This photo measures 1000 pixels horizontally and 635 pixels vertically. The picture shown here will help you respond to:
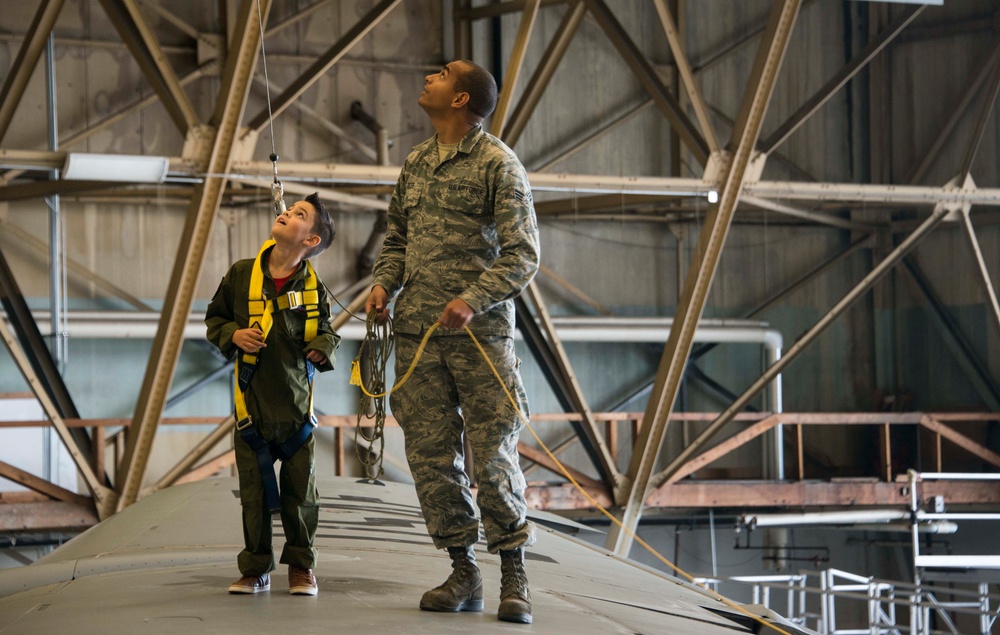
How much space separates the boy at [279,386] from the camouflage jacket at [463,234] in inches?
10.2

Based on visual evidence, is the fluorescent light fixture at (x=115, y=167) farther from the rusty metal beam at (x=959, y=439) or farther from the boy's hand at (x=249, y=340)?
the rusty metal beam at (x=959, y=439)

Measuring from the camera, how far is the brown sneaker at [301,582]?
3.73 m

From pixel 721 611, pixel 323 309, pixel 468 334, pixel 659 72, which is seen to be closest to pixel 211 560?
pixel 323 309

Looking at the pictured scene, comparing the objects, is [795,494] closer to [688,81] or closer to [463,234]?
[688,81]

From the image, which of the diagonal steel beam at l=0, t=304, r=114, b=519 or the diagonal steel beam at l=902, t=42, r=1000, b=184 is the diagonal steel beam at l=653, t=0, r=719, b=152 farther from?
the diagonal steel beam at l=902, t=42, r=1000, b=184

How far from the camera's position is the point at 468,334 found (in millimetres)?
3619

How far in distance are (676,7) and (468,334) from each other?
12912 millimetres

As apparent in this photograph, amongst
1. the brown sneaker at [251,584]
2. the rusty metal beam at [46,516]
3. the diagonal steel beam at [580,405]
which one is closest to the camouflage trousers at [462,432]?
the brown sneaker at [251,584]

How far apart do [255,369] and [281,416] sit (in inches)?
6.7

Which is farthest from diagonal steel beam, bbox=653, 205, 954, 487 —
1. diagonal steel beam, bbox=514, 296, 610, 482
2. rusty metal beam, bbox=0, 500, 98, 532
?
rusty metal beam, bbox=0, 500, 98, 532

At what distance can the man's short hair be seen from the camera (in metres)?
3.72

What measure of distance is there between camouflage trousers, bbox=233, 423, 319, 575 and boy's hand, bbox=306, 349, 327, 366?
0.26 metres

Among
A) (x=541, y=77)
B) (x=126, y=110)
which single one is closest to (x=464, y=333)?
(x=541, y=77)

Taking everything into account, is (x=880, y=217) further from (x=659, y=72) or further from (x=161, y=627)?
(x=161, y=627)
